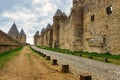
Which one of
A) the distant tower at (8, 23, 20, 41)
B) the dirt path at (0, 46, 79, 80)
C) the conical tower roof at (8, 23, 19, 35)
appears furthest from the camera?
the conical tower roof at (8, 23, 19, 35)

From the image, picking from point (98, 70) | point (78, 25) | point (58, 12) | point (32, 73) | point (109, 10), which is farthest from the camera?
point (58, 12)

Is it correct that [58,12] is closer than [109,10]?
No

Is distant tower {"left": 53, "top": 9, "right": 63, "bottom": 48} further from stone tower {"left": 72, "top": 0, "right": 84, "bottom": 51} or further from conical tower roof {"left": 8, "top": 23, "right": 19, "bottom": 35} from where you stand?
conical tower roof {"left": 8, "top": 23, "right": 19, "bottom": 35}

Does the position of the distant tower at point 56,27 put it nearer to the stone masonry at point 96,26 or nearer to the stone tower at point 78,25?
the stone masonry at point 96,26

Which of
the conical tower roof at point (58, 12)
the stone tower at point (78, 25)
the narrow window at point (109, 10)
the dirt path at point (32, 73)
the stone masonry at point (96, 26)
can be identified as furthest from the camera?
the conical tower roof at point (58, 12)

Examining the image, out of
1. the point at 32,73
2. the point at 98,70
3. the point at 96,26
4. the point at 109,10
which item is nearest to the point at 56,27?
the point at 96,26

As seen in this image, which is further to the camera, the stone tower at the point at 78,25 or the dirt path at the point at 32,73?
the stone tower at the point at 78,25

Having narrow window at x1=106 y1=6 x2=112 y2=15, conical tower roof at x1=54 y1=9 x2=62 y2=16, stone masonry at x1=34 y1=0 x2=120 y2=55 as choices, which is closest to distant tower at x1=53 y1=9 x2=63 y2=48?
conical tower roof at x1=54 y1=9 x2=62 y2=16

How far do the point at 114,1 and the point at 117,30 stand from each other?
2828mm

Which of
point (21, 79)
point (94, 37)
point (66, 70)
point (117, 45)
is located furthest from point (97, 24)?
point (21, 79)

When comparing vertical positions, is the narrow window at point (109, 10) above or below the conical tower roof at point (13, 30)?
below

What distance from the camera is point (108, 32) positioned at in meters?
23.4

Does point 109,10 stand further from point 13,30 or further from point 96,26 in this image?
point 13,30

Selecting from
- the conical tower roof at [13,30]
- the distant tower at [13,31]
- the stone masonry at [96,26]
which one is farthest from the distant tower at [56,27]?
the conical tower roof at [13,30]
